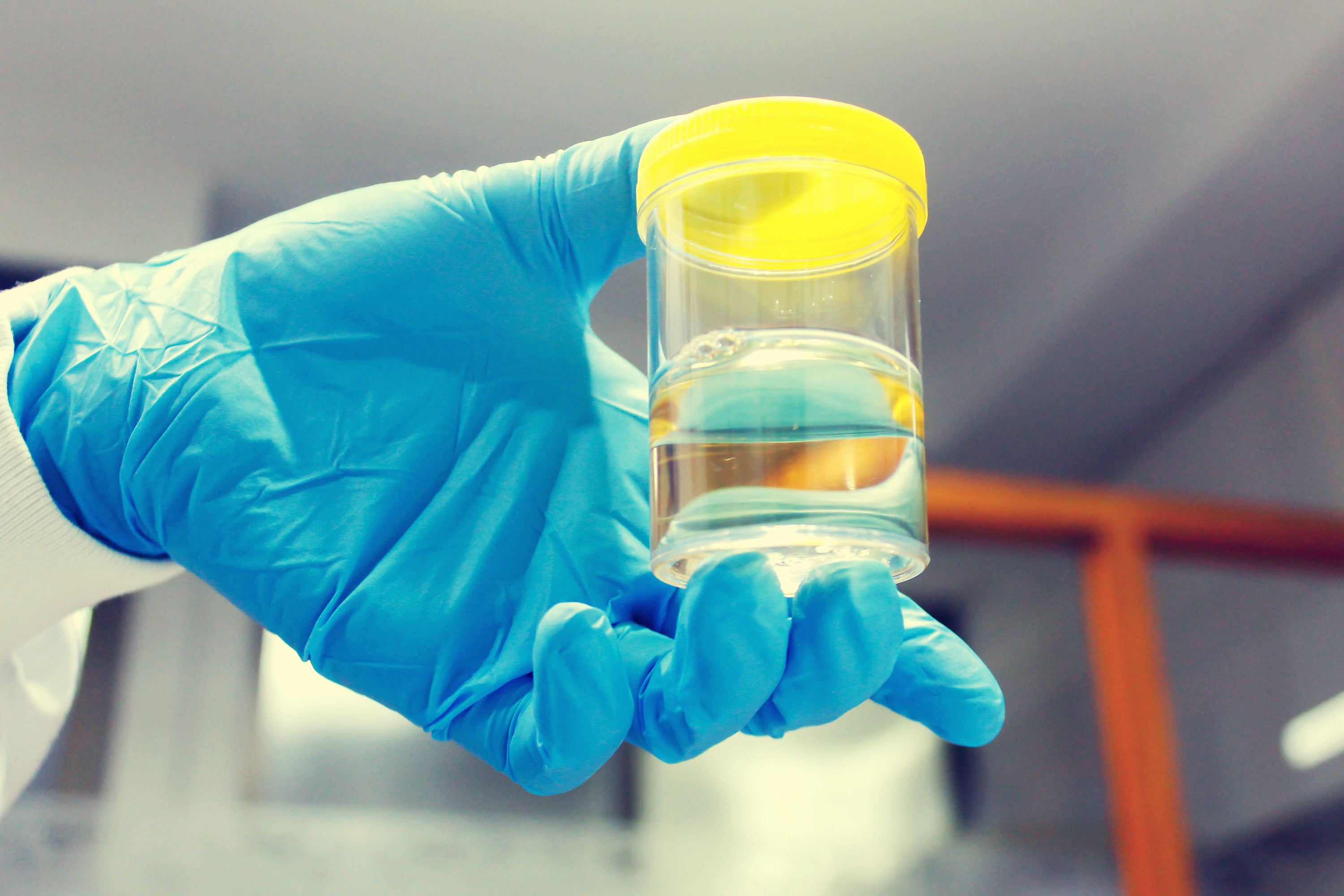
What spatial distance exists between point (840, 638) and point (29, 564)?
1.73 ft

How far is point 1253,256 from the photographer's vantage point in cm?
199

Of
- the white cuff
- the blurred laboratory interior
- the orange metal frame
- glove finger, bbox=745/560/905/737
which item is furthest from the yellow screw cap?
the orange metal frame

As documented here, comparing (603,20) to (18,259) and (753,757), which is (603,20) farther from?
(753,757)

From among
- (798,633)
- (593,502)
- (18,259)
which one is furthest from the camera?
(18,259)

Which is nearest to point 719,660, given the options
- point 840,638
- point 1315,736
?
point 840,638

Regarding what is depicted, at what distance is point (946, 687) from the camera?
0.52 meters

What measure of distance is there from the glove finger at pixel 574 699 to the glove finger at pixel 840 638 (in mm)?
79

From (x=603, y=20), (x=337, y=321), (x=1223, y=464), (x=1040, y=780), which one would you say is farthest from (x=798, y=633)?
(x=1040, y=780)

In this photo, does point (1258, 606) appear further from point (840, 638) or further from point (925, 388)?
point (840, 638)

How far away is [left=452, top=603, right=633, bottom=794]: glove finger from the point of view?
47 cm

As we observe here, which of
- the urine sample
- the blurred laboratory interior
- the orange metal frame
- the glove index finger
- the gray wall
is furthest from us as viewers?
the gray wall

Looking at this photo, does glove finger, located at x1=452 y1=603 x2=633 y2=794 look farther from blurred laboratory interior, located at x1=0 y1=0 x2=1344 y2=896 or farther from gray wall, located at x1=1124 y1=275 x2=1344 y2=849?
gray wall, located at x1=1124 y1=275 x2=1344 y2=849

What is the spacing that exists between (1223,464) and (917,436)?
2.19 m

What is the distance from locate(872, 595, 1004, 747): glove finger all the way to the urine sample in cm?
6
